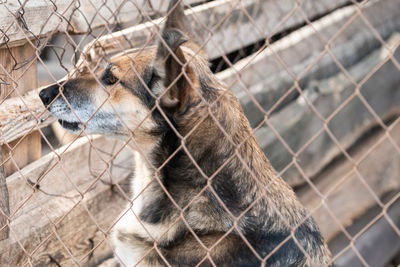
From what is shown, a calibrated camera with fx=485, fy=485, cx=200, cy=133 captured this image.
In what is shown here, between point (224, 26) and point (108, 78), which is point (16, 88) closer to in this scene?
point (108, 78)

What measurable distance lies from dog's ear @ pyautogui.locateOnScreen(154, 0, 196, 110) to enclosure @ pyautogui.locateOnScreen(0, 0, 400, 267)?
0.09 metres

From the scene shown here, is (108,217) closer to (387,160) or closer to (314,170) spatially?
(314,170)

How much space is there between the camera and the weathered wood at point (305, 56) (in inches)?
192

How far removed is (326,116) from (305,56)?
0.86 m

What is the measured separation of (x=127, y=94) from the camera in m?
2.69

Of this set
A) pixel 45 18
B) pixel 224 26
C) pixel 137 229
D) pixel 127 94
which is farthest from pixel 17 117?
pixel 224 26

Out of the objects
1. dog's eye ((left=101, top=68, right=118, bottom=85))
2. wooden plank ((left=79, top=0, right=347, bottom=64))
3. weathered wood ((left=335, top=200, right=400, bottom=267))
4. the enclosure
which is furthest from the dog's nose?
weathered wood ((left=335, top=200, right=400, bottom=267))

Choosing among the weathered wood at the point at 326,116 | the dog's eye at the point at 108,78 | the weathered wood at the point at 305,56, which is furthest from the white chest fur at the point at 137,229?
the weathered wood at the point at 326,116

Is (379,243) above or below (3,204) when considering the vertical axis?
below

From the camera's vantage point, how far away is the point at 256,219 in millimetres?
2469

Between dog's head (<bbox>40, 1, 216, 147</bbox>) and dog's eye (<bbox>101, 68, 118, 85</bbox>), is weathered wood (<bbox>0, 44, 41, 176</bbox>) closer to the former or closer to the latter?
dog's head (<bbox>40, 1, 216, 147</bbox>)

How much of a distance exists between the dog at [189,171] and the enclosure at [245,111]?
174 mm

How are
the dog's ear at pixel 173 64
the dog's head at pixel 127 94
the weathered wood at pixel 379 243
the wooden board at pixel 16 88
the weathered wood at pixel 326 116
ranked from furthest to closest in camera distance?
the weathered wood at pixel 379 243 < the weathered wood at pixel 326 116 < the wooden board at pixel 16 88 < the dog's head at pixel 127 94 < the dog's ear at pixel 173 64

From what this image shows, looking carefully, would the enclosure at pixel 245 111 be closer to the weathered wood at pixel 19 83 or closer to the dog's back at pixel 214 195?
the weathered wood at pixel 19 83
